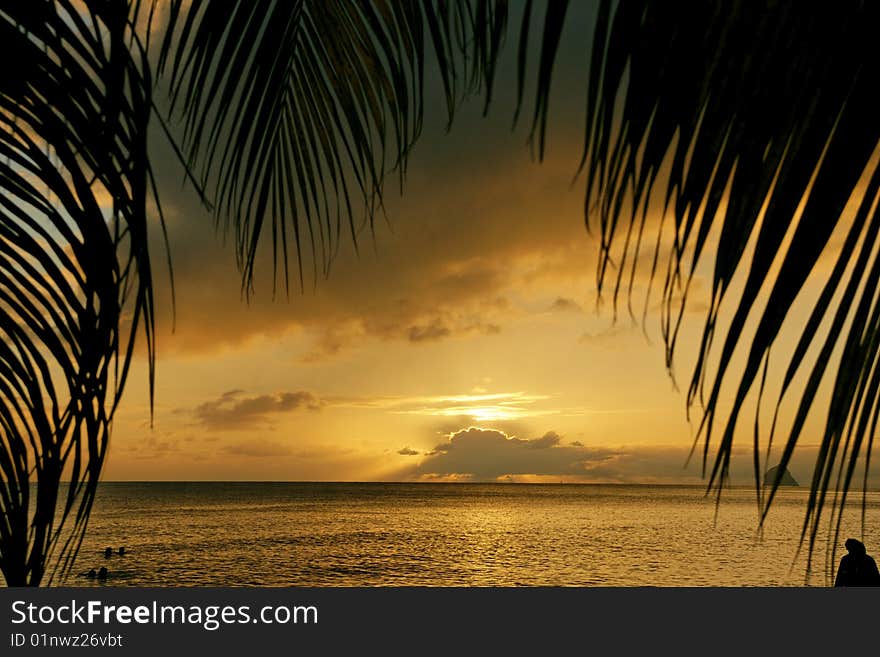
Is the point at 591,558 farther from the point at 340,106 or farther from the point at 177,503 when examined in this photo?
the point at 177,503

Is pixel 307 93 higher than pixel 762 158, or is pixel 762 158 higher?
pixel 307 93

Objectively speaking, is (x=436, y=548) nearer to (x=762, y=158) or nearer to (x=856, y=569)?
(x=856, y=569)

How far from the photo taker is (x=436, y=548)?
47.2m

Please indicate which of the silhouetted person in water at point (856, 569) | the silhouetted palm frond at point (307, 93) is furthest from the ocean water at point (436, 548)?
the silhouetted palm frond at point (307, 93)

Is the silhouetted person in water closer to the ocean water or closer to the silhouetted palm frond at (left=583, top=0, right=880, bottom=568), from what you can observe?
the silhouetted palm frond at (left=583, top=0, right=880, bottom=568)

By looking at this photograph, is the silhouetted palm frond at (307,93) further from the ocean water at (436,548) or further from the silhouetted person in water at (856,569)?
the ocean water at (436,548)

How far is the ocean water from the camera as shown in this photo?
3591 cm

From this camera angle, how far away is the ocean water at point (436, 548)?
35.9 metres

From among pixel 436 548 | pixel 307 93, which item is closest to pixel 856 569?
pixel 307 93

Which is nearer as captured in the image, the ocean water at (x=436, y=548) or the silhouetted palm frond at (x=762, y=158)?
the silhouetted palm frond at (x=762, y=158)

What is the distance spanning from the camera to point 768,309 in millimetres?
467

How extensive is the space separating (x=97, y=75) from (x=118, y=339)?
0.92 ft
